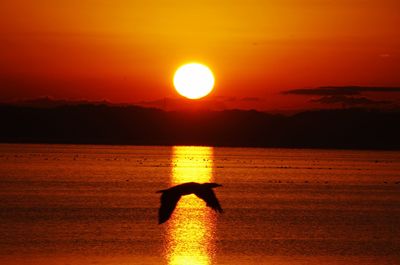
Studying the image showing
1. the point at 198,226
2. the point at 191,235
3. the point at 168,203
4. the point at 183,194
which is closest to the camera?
the point at 183,194

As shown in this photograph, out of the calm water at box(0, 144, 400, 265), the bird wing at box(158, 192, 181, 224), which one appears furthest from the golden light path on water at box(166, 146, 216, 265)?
the bird wing at box(158, 192, 181, 224)

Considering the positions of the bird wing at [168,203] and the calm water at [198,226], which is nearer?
the bird wing at [168,203]

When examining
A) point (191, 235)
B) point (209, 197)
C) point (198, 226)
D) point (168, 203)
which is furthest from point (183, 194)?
point (198, 226)

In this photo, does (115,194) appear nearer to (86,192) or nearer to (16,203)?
(86,192)

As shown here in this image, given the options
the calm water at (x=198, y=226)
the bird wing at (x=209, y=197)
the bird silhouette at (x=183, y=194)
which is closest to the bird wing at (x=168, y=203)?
the bird silhouette at (x=183, y=194)

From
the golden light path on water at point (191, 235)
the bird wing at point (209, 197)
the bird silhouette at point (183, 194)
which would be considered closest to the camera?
the bird wing at point (209, 197)

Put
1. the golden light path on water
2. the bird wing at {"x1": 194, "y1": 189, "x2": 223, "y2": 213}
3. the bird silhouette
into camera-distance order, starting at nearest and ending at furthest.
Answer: the bird wing at {"x1": 194, "y1": 189, "x2": 223, "y2": 213}, the bird silhouette, the golden light path on water

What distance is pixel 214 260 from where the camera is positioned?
38.6 meters

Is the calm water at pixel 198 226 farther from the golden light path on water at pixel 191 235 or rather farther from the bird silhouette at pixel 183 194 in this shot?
the bird silhouette at pixel 183 194

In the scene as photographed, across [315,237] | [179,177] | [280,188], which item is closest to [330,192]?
[280,188]

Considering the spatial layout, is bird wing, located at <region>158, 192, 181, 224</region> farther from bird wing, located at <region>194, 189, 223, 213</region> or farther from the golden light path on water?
the golden light path on water

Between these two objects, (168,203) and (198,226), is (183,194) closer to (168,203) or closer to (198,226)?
(168,203)

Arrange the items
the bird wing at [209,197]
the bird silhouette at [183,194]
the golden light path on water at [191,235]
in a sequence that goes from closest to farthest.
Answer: the bird wing at [209,197] < the bird silhouette at [183,194] < the golden light path on water at [191,235]

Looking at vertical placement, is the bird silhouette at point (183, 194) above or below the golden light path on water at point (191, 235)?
below
